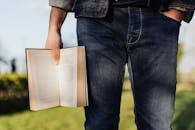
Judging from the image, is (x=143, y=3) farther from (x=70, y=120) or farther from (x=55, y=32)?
(x=70, y=120)

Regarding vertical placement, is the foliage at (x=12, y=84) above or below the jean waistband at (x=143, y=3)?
below

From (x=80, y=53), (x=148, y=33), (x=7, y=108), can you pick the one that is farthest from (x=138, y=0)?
(x=7, y=108)

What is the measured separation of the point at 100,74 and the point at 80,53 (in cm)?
15

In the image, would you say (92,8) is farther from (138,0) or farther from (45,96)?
(45,96)

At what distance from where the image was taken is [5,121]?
10836 mm

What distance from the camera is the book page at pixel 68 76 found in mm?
3066

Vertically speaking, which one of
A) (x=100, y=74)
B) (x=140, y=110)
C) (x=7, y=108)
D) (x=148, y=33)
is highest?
(x=148, y=33)

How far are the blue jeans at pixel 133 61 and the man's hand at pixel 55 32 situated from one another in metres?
0.12

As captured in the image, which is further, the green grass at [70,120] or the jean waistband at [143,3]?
the green grass at [70,120]

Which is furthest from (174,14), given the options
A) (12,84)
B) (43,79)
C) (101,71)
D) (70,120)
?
(12,84)

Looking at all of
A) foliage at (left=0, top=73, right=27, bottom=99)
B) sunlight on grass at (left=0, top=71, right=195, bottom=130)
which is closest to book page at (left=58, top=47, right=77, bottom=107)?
sunlight on grass at (left=0, top=71, right=195, bottom=130)

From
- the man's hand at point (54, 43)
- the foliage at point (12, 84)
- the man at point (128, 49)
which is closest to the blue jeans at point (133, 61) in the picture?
the man at point (128, 49)

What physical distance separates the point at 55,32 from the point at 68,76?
0.25m

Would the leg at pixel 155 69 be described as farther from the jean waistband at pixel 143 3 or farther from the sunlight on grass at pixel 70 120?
the sunlight on grass at pixel 70 120
